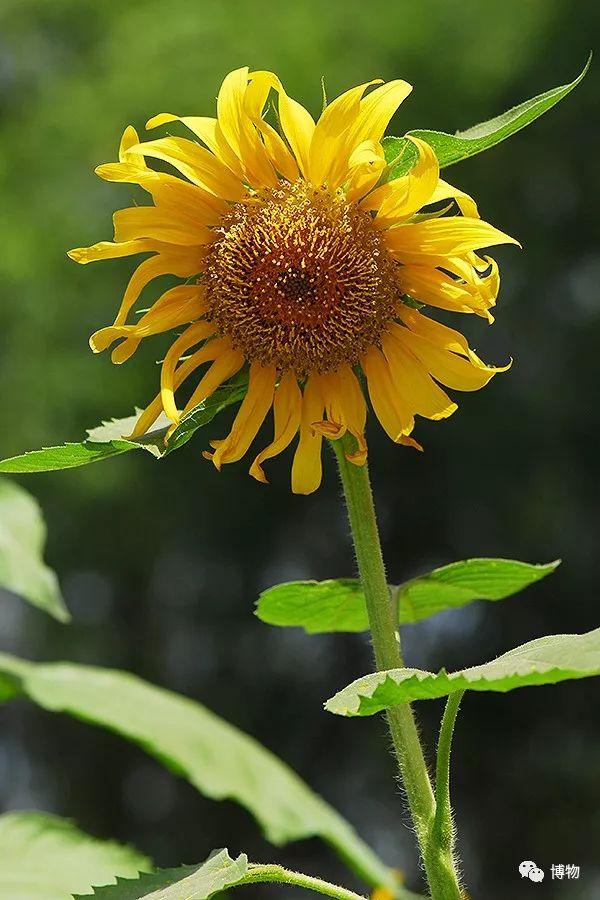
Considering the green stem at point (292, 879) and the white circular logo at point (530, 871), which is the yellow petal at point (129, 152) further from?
the white circular logo at point (530, 871)

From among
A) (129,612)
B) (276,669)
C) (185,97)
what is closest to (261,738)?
(276,669)

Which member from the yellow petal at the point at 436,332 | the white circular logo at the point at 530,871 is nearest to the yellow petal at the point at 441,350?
the yellow petal at the point at 436,332

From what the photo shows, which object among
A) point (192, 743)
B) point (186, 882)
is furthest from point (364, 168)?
point (192, 743)

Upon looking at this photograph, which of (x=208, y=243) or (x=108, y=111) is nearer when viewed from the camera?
(x=208, y=243)

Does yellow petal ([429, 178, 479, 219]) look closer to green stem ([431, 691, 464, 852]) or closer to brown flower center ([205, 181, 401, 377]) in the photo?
brown flower center ([205, 181, 401, 377])

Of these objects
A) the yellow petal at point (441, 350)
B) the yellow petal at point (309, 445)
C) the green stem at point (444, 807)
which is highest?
the yellow petal at point (441, 350)

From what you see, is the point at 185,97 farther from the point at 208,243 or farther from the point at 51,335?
the point at 208,243

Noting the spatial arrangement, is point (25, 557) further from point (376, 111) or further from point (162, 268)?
point (376, 111)
